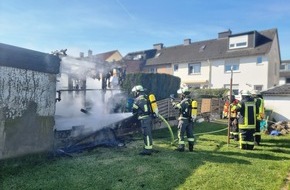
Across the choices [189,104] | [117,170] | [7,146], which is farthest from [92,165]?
[189,104]

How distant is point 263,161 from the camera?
7559 millimetres

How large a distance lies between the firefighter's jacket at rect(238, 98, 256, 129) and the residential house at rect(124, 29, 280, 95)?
17.0 meters

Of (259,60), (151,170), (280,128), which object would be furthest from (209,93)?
(151,170)

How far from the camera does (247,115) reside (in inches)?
366

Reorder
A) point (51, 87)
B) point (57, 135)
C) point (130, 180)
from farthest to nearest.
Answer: point (57, 135), point (51, 87), point (130, 180)

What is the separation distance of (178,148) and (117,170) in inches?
113

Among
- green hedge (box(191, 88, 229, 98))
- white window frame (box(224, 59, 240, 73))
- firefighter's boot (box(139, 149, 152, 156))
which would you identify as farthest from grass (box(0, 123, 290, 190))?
white window frame (box(224, 59, 240, 73))

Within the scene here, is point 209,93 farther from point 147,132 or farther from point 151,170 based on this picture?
point 151,170

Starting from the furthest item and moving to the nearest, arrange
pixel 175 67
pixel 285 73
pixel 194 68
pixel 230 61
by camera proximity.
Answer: pixel 285 73 < pixel 175 67 < pixel 194 68 < pixel 230 61

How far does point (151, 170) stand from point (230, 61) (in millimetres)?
26634

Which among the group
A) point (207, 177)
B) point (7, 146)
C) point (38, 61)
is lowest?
point (207, 177)

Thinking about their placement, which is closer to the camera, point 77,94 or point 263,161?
point 263,161

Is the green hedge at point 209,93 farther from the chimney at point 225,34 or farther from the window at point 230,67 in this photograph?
the chimney at point 225,34

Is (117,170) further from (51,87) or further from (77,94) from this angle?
(77,94)
